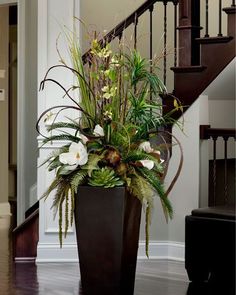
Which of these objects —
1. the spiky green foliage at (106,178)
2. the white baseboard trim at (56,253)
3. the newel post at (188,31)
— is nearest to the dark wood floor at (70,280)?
the white baseboard trim at (56,253)

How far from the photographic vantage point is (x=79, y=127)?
4.38 meters

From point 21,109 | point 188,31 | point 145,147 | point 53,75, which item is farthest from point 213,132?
point 21,109

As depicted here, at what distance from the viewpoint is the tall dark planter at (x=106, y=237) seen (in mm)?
4285

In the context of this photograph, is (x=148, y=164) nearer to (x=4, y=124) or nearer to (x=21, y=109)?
(x=21, y=109)

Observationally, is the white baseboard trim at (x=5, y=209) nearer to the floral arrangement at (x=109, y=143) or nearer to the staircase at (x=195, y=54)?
the staircase at (x=195, y=54)

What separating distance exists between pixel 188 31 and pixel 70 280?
2.02m

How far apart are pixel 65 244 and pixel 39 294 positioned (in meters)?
1.16

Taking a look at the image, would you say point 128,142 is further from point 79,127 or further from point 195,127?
point 195,127

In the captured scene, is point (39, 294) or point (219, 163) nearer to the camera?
point (39, 294)

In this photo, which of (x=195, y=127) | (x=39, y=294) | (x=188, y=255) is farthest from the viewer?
(x=195, y=127)

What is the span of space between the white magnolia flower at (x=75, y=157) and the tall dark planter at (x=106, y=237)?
0.58 feet

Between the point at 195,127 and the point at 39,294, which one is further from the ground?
the point at 195,127

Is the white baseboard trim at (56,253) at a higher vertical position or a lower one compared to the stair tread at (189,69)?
lower

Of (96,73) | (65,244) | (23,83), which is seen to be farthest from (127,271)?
(23,83)
